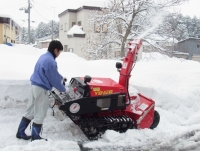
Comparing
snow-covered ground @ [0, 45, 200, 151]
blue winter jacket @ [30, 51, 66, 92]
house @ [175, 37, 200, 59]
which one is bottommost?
snow-covered ground @ [0, 45, 200, 151]

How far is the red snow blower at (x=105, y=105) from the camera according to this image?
15.6 feet

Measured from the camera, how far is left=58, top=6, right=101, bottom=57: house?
25.1 metres

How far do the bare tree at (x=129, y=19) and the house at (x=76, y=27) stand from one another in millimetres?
6783

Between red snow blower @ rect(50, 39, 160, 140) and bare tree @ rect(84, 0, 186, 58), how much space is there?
30.0 ft

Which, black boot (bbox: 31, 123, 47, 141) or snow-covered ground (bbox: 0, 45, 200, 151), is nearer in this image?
black boot (bbox: 31, 123, 47, 141)

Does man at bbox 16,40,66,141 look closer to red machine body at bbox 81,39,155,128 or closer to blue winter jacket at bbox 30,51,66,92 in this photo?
blue winter jacket at bbox 30,51,66,92

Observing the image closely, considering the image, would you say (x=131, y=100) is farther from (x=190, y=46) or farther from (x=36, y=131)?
(x=190, y=46)

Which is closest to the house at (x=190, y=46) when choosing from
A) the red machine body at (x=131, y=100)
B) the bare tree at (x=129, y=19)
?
the bare tree at (x=129, y=19)

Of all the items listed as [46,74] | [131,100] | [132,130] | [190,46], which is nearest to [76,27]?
[131,100]

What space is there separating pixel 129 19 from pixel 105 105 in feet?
35.8

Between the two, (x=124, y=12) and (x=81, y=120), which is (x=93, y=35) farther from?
(x=81, y=120)

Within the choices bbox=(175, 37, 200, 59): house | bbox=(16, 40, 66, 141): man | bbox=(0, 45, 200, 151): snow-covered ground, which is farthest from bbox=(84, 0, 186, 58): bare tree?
bbox=(175, 37, 200, 59): house

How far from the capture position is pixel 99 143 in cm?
478

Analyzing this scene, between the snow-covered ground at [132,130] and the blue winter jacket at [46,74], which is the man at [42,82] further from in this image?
the snow-covered ground at [132,130]
